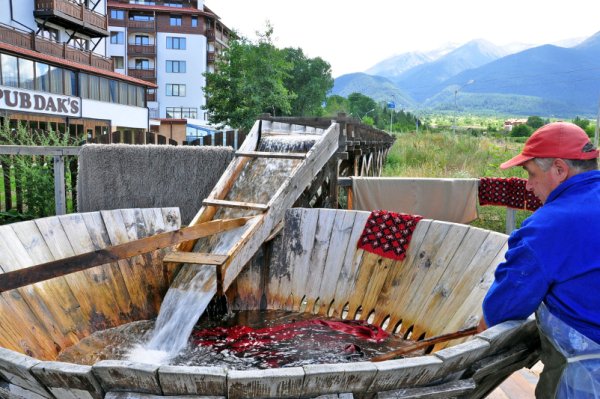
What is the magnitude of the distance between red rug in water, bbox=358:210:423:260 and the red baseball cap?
86.8 inches

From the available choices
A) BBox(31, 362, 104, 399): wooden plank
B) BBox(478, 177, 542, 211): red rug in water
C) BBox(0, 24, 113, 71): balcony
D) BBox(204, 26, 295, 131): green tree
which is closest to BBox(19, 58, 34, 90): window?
BBox(0, 24, 113, 71): balcony

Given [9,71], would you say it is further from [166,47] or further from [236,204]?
[166,47]

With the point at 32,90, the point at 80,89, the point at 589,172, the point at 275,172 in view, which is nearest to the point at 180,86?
the point at 80,89

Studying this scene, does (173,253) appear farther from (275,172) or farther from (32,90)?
(32,90)

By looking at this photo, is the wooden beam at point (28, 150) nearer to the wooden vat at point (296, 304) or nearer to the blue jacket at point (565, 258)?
the wooden vat at point (296, 304)

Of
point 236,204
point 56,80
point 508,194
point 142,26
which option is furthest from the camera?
point 142,26

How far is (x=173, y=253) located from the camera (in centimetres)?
457

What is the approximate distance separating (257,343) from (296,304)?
0.89m

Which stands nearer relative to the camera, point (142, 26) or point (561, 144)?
point (561, 144)

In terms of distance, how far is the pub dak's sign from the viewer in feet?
71.2

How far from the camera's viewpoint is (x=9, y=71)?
2189 centimetres

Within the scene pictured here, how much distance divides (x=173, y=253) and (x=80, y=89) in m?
25.6

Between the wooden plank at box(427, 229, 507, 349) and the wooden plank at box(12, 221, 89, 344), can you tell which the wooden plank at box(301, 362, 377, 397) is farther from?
the wooden plank at box(12, 221, 89, 344)

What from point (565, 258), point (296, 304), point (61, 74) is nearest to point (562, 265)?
point (565, 258)
